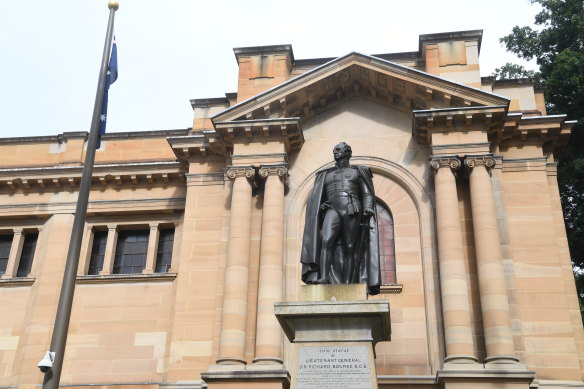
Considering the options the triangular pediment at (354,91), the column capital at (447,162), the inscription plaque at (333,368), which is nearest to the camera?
the inscription plaque at (333,368)

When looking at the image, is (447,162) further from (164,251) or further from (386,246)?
(164,251)

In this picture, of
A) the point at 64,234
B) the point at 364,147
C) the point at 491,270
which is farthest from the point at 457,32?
the point at 64,234

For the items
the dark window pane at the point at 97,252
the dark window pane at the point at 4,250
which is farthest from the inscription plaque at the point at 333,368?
the dark window pane at the point at 4,250

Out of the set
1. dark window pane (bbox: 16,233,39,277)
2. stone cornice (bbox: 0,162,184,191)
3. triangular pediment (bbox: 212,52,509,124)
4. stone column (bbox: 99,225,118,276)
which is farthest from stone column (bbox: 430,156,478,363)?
dark window pane (bbox: 16,233,39,277)

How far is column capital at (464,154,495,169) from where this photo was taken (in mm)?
19047

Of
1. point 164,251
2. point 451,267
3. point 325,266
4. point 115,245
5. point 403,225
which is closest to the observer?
point 325,266

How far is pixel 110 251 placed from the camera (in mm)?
23062

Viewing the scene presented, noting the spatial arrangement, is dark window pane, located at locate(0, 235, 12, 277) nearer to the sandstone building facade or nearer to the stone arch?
the sandstone building facade

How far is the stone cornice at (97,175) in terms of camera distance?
76.6 feet

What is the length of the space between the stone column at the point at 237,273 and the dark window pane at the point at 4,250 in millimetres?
9542

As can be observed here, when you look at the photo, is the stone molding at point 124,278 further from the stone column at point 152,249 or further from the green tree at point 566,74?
the green tree at point 566,74

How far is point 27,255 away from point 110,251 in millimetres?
3355

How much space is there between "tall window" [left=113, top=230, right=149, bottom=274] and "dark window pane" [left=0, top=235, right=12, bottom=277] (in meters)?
4.11

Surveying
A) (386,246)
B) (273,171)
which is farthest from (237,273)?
(386,246)
